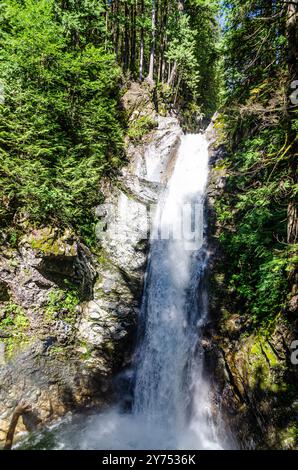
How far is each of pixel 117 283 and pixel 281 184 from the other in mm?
6201

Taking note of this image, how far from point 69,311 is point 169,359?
11.7ft

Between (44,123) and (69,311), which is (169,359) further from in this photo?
(44,123)

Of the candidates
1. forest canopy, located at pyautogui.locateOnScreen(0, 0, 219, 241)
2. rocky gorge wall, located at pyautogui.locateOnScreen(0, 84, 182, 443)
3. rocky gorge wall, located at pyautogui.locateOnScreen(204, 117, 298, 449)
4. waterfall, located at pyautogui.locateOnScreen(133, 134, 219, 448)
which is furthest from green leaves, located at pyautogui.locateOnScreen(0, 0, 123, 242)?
rocky gorge wall, located at pyautogui.locateOnScreen(204, 117, 298, 449)

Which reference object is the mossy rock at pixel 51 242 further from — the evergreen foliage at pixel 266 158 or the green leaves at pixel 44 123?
the evergreen foliage at pixel 266 158

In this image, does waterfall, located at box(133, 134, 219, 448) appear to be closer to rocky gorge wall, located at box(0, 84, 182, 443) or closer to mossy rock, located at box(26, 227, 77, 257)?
rocky gorge wall, located at box(0, 84, 182, 443)

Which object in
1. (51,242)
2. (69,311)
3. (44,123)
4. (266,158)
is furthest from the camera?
(44,123)

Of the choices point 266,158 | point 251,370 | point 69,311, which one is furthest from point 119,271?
point 266,158

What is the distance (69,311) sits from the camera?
27.3ft

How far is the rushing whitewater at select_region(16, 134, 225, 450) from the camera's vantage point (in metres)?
7.19

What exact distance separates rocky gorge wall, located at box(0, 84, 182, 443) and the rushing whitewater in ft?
1.67

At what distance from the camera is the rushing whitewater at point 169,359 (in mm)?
7191

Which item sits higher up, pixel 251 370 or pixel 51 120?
pixel 51 120

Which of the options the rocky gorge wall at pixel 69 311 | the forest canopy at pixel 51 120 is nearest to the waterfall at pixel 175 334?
the rocky gorge wall at pixel 69 311

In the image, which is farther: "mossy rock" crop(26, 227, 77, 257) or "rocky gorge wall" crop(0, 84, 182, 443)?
"mossy rock" crop(26, 227, 77, 257)
